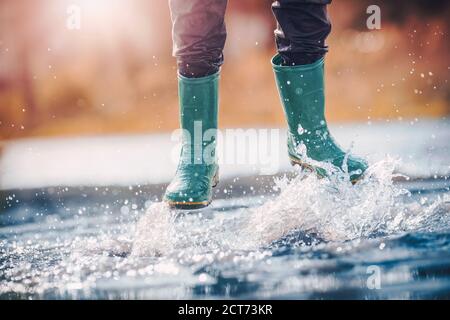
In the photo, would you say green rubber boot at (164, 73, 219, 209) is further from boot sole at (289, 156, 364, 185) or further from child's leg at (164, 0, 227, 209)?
boot sole at (289, 156, 364, 185)

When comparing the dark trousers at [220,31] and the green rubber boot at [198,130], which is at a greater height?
the dark trousers at [220,31]

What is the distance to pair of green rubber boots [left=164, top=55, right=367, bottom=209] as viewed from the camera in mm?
2176

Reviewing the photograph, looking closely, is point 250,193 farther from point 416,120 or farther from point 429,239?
point 416,120

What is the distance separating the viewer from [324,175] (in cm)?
214

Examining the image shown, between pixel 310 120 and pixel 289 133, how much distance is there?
116mm

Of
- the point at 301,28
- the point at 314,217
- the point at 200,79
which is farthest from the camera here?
the point at 200,79

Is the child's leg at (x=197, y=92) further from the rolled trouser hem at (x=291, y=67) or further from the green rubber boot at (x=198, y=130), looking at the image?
the rolled trouser hem at (x=291, y=67)

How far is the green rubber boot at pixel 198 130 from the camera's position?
7.37ft

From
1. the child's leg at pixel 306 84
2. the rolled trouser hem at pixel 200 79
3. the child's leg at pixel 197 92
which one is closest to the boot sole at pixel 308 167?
the child's leg at pixel 306 84

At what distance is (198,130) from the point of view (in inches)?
89.5

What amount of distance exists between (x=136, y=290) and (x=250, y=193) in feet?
5.18

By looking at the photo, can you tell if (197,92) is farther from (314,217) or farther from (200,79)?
(314,217)

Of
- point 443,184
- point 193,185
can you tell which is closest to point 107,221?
point 193,185

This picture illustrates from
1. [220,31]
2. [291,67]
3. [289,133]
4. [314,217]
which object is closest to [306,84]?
[291,67]
